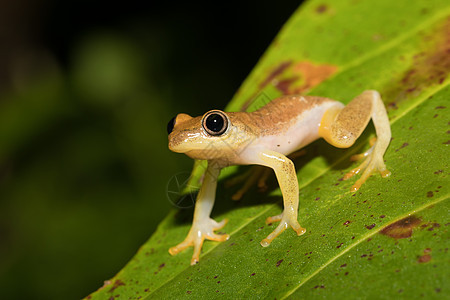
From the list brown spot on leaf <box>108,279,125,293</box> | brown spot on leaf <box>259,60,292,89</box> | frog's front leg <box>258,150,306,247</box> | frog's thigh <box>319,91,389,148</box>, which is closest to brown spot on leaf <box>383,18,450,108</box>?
frog's thigh <box>319,91,389,148</box>

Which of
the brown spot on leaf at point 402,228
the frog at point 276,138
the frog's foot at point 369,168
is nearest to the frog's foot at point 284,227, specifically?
the frog at point 276,138

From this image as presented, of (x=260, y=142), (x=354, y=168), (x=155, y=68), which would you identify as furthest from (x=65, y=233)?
(x=354, y=168)

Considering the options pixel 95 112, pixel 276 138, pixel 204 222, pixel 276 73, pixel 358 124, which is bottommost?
pixel 358 124

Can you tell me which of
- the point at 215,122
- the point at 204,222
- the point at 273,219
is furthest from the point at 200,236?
the point at 215,122

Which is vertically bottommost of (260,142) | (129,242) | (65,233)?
(129,242)

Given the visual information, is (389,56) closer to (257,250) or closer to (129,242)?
(257,250)

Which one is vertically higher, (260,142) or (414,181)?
(260,142)

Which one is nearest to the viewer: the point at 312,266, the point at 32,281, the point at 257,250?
the point at 312,266

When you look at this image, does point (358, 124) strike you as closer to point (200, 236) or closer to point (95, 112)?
point (200, 236)
